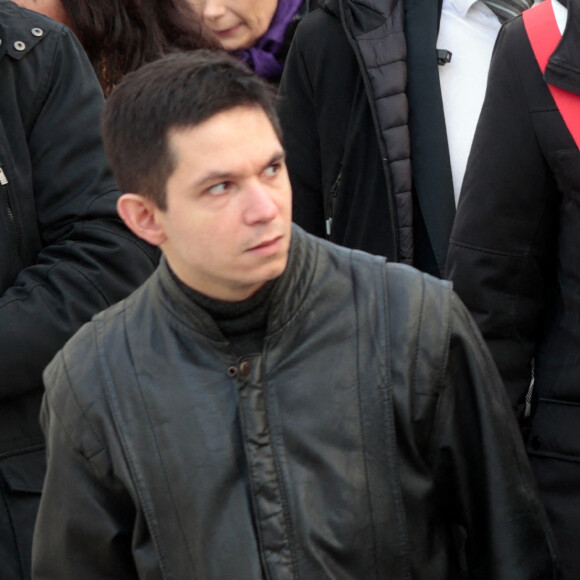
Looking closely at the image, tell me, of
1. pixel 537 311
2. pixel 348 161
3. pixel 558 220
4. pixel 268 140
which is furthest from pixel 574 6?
pixel 348 161

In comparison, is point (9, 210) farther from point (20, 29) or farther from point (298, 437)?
Result: point (298, 437)

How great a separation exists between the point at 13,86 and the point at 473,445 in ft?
4.45

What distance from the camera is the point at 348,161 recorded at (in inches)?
159

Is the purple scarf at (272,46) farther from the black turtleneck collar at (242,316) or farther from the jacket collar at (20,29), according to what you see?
the black turtleneck collar at (242,316)

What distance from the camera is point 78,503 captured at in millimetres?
2582

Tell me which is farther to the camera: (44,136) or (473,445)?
(44,136)

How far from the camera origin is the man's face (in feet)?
7.73

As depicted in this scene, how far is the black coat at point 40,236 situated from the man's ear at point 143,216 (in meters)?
0.55

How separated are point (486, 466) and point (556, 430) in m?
0.44

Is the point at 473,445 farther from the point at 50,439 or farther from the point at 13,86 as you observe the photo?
the point at 13,86

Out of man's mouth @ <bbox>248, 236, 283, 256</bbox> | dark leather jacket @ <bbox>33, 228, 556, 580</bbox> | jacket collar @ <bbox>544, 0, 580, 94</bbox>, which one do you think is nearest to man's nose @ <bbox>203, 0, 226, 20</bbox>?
jacket collar @ <bbox>544, 0, 580, 94</bbox>

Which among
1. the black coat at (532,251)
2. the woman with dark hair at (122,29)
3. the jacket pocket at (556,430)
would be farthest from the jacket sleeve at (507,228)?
the woman with dark hair at (122,29)

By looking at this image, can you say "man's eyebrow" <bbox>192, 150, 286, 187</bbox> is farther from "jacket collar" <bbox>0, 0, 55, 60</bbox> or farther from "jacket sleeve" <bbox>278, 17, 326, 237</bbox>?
"jacket sleeve" <bbox>278, 17, 326, 237</bbox>

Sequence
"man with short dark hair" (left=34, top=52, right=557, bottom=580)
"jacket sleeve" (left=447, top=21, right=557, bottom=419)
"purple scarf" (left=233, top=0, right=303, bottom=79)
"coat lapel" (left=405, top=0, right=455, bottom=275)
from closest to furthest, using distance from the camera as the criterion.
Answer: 1. "man with short dark hair" (left=34, top=52, right=557, bottom=580)
2. "jacket sleeve" (left=447, top=21, right=557, bottom=419)
3. "coat lapel" (left=405, top=0, right=455, bottom=275)
4. "purple scarf" (left=233, top=0, right=303, bottom=79)
